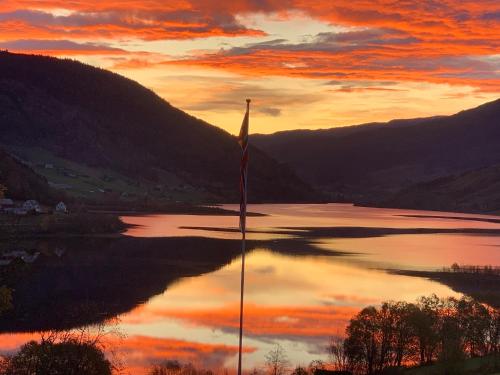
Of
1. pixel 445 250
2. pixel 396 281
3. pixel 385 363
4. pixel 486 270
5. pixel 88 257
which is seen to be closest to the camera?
pixel 385 363

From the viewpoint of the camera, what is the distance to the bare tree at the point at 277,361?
50806 mm

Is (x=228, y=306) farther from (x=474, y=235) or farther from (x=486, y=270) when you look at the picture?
(x=474, y=235)

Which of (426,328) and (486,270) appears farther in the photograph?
(486,270)

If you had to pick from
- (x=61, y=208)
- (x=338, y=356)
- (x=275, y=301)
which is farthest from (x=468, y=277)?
(x=61, y=208)

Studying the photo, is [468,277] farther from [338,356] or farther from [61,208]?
[61,208]

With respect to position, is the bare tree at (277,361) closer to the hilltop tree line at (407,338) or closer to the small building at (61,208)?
the hilltop tree line at (407,338)

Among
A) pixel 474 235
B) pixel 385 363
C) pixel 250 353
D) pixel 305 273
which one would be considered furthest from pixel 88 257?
pixel 474 235

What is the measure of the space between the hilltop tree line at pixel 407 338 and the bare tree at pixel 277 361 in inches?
145

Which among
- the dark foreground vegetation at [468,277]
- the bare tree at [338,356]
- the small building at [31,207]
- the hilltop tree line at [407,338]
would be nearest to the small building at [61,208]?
the small building at [31,207]

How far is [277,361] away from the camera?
52.5 metres

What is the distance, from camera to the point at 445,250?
143m

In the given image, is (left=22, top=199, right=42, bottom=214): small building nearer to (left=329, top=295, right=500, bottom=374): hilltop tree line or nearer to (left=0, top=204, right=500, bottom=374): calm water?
(left=0, top=204, right=500, bottom=374): calm water

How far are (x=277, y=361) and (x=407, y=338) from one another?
9.84 metres

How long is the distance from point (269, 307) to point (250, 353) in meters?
18.5
